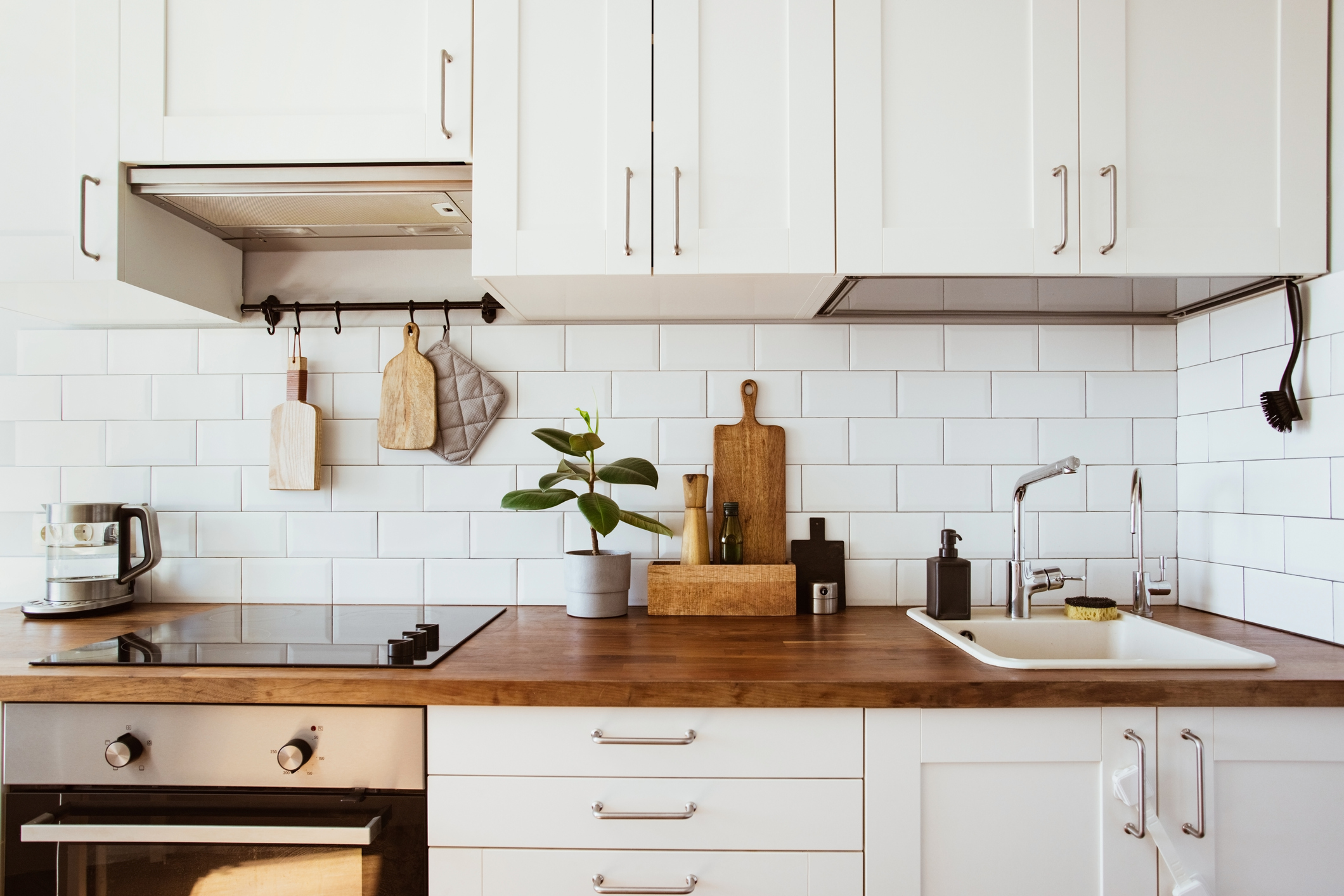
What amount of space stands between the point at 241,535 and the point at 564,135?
1.25 metres

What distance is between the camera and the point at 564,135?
4.50ft

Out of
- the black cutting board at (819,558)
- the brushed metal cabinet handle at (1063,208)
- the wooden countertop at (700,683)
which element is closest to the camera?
the wooden countertop at (700,683)

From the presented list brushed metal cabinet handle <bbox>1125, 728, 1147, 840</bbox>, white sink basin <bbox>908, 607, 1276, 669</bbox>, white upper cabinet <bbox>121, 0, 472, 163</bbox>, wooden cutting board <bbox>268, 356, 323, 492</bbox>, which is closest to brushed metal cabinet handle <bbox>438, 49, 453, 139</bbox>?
white upper cabinet <bbox>121, 0, 472, 163</bbox>

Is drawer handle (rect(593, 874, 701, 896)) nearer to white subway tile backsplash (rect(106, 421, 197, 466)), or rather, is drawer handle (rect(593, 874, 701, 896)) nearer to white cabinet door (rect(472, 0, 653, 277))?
white cabinet door (rect(472, 0, 653, 277))

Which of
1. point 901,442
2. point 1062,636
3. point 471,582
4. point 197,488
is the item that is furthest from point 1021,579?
point 197,488

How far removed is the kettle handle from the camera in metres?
1.65

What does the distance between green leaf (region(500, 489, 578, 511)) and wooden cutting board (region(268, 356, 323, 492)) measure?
560 mm

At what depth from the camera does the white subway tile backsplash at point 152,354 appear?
70.7 inches

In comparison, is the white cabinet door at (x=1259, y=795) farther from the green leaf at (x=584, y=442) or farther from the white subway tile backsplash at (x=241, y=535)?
the white subway tile backsplash at (x=241, y=535)

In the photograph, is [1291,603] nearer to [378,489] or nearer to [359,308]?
[378,489]

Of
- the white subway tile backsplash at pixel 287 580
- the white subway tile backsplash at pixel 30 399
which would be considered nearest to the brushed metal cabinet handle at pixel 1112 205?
the white subway tile backsplash at pixel 287 580

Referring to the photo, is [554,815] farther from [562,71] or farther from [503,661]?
[562,71]

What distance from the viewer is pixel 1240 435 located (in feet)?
5.07

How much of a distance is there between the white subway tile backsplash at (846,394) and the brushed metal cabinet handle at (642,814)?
0.96m
